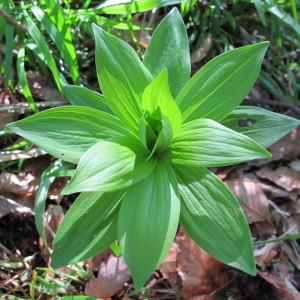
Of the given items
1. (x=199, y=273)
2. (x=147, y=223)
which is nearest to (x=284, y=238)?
(x=199, y=273)

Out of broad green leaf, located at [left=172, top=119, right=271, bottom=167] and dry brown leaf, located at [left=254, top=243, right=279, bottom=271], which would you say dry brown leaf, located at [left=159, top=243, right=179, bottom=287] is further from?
broad green leaf, located at [left=172, top=119, right=271, bottom=167]

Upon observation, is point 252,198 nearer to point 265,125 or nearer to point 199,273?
point 199,273

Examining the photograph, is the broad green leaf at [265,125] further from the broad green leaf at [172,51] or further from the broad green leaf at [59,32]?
the broad green leaf at [59,32]

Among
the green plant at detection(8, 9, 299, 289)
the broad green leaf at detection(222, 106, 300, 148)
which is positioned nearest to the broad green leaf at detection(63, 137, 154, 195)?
the green plant at detection(8, 9, 299, 289)

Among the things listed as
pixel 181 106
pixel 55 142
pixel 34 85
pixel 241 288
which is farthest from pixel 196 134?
pixel 34 85

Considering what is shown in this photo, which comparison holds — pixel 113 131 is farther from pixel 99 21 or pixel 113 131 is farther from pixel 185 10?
pixel 185 10

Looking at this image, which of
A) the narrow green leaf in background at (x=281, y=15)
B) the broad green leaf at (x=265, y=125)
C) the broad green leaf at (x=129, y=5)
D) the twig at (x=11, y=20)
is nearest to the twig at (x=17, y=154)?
the twig at (x=11, y=20)

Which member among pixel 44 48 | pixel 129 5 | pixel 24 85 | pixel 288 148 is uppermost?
pixel 129 5
